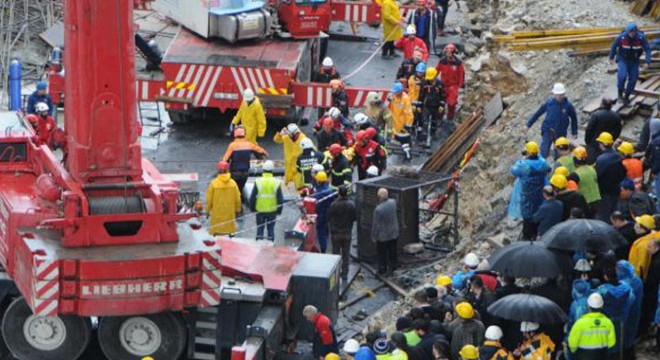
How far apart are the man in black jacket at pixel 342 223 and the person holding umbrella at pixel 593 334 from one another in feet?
22.6

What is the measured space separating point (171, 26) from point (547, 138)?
12527 millimetres

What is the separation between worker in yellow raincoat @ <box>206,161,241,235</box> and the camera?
2311 centimetres

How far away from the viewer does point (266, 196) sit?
2319 centimetres

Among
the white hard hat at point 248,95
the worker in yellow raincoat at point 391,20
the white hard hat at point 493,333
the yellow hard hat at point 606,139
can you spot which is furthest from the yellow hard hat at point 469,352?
the worker in yellow raincoat at point 391,20

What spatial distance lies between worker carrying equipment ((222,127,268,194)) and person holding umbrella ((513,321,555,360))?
9029 mm

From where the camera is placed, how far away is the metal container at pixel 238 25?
29.7m

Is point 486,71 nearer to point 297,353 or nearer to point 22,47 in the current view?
point 22,47

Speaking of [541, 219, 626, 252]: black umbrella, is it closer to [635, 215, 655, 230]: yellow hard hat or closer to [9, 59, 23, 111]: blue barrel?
[635, 215, 655, 230]: yellow hard hat

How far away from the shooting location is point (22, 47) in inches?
1300

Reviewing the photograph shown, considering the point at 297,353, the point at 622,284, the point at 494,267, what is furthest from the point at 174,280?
the point at 622,284

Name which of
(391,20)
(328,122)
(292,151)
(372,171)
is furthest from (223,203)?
(391,20)

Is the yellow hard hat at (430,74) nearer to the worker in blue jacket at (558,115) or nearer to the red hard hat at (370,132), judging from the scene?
the red hard hat at (370,132)

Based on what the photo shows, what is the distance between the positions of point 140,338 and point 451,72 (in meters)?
11.8

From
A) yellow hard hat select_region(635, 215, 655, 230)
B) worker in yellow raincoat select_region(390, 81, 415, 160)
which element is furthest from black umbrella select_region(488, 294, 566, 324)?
worker in yellow raincoat select_region(390, 81, 415, 160)
